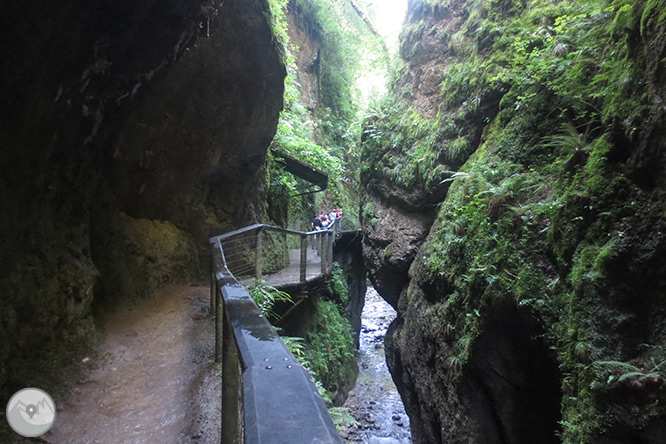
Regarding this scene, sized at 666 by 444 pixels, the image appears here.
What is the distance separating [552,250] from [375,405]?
31.5ft

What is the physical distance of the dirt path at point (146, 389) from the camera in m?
2.56

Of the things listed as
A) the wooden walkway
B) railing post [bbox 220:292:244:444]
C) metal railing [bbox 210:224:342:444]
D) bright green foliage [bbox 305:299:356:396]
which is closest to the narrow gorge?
bright green foliage [bbox 305:299:356:396]

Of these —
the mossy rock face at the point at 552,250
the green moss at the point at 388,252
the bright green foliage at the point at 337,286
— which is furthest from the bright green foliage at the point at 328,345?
the green moss at the point at 388,252

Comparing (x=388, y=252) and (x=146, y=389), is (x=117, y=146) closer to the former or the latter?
(x=146, y=389)

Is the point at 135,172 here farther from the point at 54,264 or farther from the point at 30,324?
the point at 30,324

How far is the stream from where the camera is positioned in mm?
9312

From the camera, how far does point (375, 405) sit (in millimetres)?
11320

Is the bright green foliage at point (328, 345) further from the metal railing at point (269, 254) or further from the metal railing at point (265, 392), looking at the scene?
the metal railing at point (265, 392)

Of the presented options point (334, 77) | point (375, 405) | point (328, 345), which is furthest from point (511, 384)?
point (334, 77)

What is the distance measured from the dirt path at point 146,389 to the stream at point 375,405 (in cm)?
461

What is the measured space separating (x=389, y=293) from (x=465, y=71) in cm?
654

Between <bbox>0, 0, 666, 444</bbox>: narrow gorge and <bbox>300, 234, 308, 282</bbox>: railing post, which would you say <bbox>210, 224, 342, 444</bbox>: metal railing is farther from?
→ <bbox>300, 234, 308, 282</bbox>: railing post

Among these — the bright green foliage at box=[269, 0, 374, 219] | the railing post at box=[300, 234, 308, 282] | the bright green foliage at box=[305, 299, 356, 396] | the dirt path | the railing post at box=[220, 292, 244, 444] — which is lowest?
the bright green foliage at box=[305, 299, 356, 396]

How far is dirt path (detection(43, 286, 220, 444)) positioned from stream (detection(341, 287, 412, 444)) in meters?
4.61
